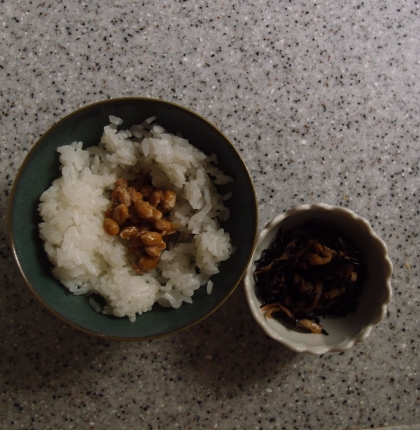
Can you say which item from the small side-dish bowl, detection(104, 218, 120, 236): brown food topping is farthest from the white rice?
the small side-dish bowl

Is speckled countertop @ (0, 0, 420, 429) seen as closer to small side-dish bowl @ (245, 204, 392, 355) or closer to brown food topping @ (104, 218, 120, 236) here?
small side-dish bowl @ (245, 204, 392, 355)

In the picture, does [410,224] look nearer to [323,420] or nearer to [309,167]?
[309,167]

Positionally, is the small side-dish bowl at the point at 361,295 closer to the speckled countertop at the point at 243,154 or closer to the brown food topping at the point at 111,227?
the speckled countertop at the point at 243,154

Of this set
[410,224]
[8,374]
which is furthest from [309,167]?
[8,374]

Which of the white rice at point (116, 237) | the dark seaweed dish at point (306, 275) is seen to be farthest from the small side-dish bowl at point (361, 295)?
the white rice at point (116, 237)

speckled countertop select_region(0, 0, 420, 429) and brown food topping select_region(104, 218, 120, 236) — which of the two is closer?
brown food topping select_region(104, 218, 120, 236)

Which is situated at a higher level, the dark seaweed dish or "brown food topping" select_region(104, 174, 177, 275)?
"brown food topping" select_region(104, 174, 177, 275)

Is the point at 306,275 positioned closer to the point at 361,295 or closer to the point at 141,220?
the point at 361,295
